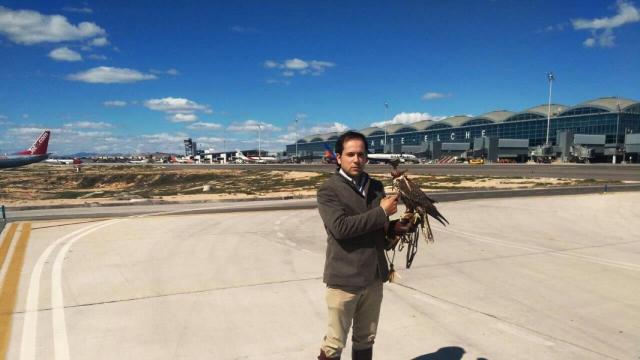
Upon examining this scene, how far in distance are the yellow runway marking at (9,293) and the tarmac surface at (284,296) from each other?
31mm

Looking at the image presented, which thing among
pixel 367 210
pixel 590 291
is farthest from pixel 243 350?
pixel 590 291

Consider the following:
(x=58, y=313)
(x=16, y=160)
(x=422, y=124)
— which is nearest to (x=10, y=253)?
(x=58, y=313)

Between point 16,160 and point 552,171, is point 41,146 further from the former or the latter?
point 552,171

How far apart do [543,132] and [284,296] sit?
113m

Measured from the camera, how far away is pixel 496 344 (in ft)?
16.2

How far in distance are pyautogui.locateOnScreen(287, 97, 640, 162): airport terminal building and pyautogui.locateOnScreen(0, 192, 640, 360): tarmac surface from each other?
8570 cm

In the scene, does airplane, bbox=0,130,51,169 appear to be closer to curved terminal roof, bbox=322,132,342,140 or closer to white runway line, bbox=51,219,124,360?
white runway line, bbox=51,219,124,360

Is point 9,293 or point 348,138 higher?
point 348,138

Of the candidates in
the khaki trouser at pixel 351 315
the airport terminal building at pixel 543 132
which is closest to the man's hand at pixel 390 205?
the khaki trouser at pixel 351 315

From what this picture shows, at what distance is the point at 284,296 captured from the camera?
6.72 meters

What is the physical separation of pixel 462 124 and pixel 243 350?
5207 inches

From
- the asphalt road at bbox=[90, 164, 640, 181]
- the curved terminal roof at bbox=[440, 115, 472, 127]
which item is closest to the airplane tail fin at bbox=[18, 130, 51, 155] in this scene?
the asphalt road at bbox=[90, 164, 640, 181]

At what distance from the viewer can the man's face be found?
10.8 ft

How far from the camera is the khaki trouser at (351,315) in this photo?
3.29 m
